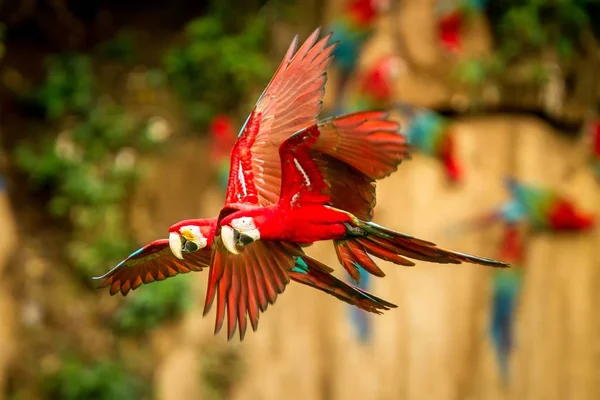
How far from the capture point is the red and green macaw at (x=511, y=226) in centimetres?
231

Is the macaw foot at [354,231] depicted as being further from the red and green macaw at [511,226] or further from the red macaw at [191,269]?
the red and green macaw at [511,226]

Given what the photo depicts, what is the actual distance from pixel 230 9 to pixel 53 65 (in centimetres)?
63

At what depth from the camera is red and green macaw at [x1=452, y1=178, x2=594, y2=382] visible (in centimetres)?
231

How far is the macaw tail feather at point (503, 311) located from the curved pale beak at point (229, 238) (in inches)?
76.6

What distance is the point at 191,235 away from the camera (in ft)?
1.62

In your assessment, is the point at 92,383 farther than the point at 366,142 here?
Yes

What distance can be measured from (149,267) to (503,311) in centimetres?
193

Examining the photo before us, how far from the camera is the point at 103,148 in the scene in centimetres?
260

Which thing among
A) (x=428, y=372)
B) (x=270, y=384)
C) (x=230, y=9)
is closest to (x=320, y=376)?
(x=270, y=384)

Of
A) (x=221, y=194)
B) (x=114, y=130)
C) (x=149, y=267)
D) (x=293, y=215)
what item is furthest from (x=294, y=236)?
(x=114, y=130)

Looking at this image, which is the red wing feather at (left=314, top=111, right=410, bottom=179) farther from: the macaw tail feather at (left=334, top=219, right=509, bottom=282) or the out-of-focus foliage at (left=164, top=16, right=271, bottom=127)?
the out-of-focus foliage at (left=164, top=16, right=271, bottom=127)

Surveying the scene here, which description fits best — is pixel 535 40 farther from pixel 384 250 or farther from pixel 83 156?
pixel 384 250

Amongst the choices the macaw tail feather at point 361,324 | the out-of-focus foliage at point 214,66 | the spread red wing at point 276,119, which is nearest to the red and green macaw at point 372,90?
the macaw tail feather at point 361,324

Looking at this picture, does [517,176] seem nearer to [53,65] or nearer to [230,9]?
[230,9]
